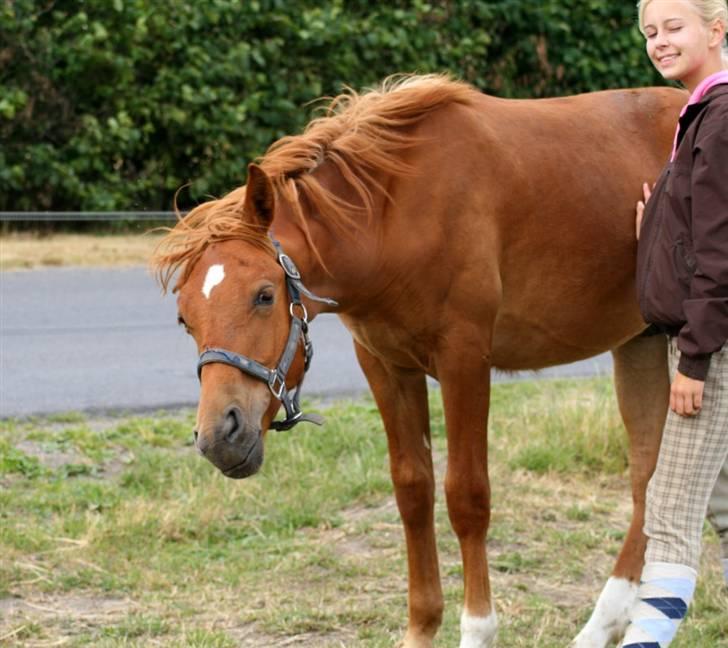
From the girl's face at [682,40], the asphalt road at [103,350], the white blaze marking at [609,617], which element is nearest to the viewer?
the girl's face at [682,40]

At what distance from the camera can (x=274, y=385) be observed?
3.44 m

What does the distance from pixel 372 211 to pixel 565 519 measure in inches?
90.6

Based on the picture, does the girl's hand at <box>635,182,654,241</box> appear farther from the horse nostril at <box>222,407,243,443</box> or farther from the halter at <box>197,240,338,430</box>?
the horse nostril at <box>222,407,243,443</box>

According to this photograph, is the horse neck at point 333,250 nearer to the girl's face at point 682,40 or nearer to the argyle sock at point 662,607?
the girl's face at point 682,40

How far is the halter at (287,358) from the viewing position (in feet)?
11.0

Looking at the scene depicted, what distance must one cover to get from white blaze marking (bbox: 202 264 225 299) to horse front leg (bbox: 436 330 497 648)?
80 cm

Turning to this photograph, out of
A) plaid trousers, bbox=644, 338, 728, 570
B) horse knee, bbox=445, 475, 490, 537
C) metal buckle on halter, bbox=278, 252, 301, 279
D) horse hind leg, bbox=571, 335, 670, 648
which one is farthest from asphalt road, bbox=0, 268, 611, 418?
metal buckle on halter, bbox=278, 252, 301, 279

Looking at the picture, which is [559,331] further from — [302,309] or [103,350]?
[103,350]

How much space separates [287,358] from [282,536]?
2.00 m

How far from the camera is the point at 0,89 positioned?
34.1 feet

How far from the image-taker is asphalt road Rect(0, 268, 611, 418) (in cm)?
725

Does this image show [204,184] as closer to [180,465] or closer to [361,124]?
[180,465]

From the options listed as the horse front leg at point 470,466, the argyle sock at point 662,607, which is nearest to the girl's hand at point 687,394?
the argyle sock at point 662,607

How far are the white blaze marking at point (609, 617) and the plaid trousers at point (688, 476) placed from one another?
986 mm
